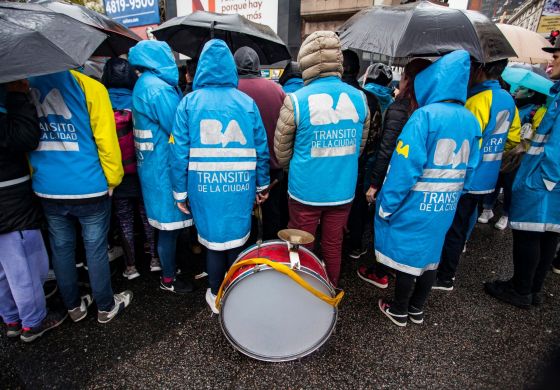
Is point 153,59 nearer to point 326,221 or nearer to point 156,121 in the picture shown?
point 156,121

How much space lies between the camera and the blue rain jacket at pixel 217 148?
92.6 inches

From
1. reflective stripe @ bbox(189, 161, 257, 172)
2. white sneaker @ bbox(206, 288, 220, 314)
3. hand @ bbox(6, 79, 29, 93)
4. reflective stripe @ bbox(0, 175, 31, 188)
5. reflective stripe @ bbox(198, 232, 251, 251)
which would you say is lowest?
white sneaker @ bbox(206, 288, 220, 314)

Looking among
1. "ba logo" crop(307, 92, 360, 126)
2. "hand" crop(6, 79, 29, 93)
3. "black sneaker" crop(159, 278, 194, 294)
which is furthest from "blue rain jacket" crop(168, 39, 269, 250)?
"hand" crop(6, 79, 29, 93)

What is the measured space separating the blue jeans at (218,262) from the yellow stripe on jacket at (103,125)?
3.31ft

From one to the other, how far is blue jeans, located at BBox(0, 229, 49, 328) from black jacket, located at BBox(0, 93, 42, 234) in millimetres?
109

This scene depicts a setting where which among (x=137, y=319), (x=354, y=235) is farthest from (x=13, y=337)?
(x=354, y=235)

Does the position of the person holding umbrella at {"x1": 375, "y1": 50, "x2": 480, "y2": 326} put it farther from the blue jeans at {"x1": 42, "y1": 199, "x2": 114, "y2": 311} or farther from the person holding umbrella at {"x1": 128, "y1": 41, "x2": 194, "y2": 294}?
the blue jeans at {"x1": 42, "y1": 199, "x2": 114, "y2": 311}

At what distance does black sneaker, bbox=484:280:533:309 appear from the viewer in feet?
10.2

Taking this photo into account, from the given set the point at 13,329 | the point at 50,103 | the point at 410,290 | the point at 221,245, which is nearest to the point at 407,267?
the point at 410,290

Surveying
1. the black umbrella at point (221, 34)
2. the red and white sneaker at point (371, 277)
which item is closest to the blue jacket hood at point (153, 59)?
the black umbrella at point (221, 34)

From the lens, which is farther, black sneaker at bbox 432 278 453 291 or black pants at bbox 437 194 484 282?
black sneaker at bbox 432 278 453 291

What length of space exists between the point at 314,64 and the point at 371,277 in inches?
91.6

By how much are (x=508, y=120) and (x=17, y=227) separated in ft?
14.0

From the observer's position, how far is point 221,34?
186 inches
